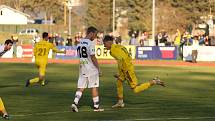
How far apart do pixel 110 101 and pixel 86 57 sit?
3.47 meters

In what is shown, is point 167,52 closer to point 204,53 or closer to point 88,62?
point 204,53

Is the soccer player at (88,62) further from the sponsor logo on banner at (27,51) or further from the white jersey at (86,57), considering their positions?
the sponsor logo on banner at (27,51)

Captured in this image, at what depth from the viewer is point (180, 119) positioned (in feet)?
51.9

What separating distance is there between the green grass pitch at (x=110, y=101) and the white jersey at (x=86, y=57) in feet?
3.34

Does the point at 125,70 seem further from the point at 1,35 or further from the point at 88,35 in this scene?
the point at 1,35

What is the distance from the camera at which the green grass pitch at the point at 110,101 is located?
16.7m

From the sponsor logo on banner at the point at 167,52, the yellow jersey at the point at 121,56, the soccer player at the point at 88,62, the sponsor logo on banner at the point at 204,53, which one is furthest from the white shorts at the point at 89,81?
the sponsor logo on banner at the point at 167,52

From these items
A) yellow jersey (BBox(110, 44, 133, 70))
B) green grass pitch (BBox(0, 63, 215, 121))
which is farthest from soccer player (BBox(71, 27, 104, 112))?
yellow jersey (BBox(110, 44, 133, 70))

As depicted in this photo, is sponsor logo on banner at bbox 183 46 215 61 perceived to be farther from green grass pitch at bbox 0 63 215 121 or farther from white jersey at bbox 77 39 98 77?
white jersey at bbox 77 39 98 77

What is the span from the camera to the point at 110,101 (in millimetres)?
20781

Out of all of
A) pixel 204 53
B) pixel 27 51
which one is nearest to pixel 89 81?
pixel 204 53

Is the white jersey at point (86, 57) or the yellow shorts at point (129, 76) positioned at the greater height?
the white jersey at point (86, 57)

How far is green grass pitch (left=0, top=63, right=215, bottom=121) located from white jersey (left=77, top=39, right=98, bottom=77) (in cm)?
102

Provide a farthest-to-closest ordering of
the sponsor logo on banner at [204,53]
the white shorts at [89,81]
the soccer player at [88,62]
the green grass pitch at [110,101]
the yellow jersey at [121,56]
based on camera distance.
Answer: the sponsor logo on banner at [204,53] < the yellow jersey at [121,56] < the white shorts at [89,81] < the soccer player at [88,62] < the green grass pitch at [110,101]
